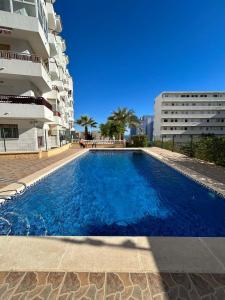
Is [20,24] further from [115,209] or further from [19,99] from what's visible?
[115,209]

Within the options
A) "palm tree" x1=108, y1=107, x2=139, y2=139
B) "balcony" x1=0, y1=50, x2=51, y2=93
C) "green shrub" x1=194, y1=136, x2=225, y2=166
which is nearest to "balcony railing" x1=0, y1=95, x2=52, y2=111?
"balcony" x1=0, y1=50, x2=51, y2=93

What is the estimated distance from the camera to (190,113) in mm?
63656

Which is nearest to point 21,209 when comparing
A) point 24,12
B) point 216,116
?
point 24,12

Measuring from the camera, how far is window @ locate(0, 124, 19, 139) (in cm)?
1703

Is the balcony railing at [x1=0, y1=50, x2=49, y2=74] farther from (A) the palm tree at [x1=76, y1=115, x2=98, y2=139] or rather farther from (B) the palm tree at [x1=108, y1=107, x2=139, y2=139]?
(A) the palm tree at [x1=76, y1=115, x2=98, y2=139]

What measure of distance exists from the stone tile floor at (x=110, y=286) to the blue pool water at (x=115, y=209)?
6.88 feet

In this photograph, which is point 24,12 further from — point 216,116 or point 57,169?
point 216,116

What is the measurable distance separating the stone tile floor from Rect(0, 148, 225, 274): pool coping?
0.11 meters

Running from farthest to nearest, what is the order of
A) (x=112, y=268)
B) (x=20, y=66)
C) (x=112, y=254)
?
1. (x=20, y=66)
2. (x=112, y=254)
3. (x=112, y=268)

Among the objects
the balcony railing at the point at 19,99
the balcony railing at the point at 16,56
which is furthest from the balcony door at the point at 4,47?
the balcony railing at the point at 19,99

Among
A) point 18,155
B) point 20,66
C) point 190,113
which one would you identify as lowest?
point 18,155

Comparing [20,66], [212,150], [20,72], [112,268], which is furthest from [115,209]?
[20,66]

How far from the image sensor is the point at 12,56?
51.3 ft

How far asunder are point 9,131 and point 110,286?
18.3m
